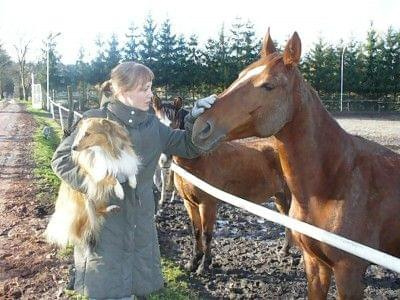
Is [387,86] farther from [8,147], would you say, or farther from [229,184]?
[229,184]

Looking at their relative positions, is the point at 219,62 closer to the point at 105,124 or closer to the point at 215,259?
the point at 215,259

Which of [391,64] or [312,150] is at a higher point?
[391,64]

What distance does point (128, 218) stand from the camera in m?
2.72

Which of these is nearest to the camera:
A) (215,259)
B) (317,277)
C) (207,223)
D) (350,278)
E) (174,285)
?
(350,278)

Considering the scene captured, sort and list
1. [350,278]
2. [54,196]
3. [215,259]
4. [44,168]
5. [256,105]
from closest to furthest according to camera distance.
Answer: [256,105] → [350,278] → [215,259] → [54,196] → [44,168]

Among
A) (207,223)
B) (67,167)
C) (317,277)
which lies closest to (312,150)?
(317,277)

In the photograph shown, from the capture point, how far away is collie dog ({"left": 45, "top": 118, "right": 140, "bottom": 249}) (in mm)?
2496

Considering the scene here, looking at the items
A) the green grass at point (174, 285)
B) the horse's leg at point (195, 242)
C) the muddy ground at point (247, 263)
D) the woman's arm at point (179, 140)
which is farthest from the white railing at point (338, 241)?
the horse's leg at point (195, 242)

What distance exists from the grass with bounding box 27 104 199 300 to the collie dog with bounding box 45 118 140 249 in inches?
70.8

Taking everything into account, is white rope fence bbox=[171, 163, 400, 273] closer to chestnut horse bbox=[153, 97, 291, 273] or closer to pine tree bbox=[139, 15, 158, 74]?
chestnut horse bbox=[153, 97, 291, 273]

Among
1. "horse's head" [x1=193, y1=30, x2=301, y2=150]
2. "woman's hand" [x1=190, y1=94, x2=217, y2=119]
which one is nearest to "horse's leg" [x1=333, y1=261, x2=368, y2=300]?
"horse's head" [x1=193, y1=30, x2=301, y2=150]

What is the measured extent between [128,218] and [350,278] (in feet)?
4.82

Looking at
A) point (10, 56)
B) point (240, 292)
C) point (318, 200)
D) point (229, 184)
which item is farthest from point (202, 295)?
point (10, 56)

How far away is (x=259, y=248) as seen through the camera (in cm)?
600
